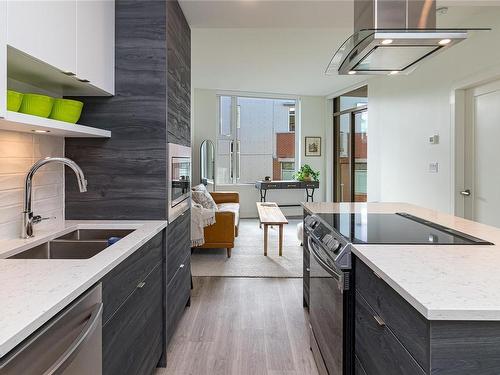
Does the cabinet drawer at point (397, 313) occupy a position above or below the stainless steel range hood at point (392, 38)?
below

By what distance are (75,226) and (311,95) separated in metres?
7.18

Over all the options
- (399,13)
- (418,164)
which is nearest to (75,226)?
(399,13)

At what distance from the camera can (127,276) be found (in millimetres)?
1568

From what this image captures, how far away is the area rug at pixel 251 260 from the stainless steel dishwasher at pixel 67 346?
2.94 meters

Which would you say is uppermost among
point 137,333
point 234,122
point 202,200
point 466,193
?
point 234,122

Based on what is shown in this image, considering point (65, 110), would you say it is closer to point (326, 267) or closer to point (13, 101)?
point (13, 101)

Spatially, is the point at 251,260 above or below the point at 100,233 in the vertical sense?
below

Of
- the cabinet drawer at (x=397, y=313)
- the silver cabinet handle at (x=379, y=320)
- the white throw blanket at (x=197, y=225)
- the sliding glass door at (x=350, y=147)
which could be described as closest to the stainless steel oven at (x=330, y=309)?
the cabinet drawer at (x=397, y=313)

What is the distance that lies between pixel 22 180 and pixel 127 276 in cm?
80

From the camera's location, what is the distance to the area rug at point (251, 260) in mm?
4184

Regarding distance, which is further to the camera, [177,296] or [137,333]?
[177,296]

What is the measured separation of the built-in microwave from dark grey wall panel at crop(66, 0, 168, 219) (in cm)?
8

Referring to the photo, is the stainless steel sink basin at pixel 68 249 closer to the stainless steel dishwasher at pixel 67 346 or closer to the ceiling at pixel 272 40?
the stainless steel dishwasher at pixel 67 346

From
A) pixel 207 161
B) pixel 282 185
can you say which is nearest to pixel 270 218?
pixel 282 185
